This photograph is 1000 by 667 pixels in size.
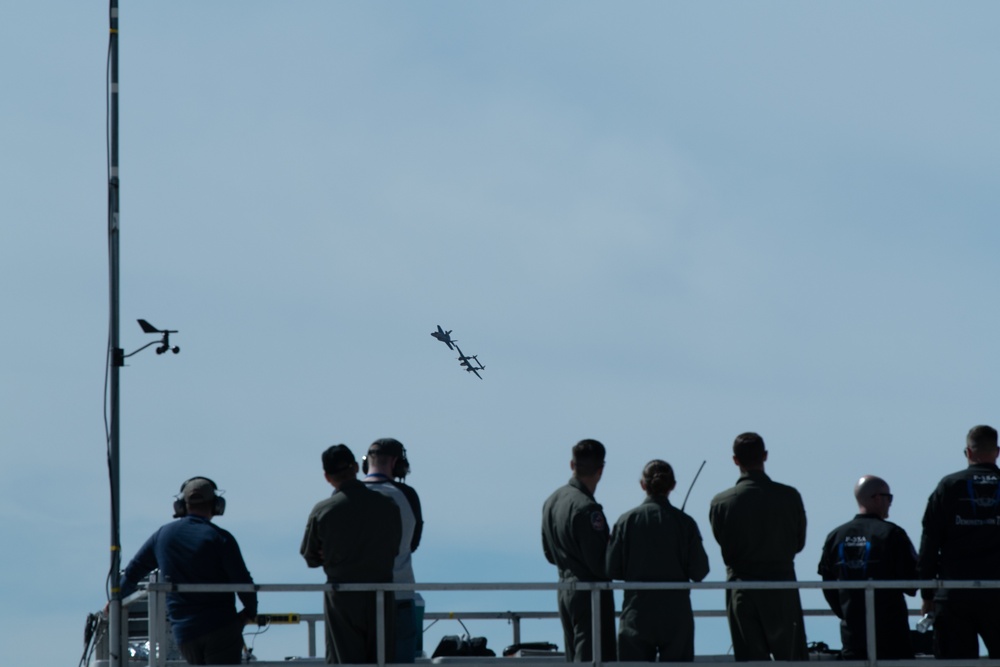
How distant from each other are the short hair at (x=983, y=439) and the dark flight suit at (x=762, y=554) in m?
1.36

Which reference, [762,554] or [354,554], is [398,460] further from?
[762,554]

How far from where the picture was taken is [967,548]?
13.6m

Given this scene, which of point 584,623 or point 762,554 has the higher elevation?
point 762,554

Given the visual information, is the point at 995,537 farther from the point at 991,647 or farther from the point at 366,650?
the point at 366,650

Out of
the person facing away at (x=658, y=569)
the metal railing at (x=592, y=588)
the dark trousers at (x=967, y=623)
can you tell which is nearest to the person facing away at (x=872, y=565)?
the metal railing at (x=592, y=588)

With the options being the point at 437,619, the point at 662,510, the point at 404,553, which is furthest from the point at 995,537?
the point at 437,619

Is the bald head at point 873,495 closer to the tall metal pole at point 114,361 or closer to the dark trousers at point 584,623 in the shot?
the dark trousers at point 584,623

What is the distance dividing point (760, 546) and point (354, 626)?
313 cm

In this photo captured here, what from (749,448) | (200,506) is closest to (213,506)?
(200,506)

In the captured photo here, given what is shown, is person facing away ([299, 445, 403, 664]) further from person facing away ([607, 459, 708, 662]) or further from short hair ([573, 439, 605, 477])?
person facing away ([607, 459, 708, 662])

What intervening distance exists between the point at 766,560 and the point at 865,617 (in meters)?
A: 0.97

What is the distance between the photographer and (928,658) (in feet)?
45.3

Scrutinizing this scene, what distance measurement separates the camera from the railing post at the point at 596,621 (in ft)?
44.0

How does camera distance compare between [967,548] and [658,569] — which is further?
[967,548]
